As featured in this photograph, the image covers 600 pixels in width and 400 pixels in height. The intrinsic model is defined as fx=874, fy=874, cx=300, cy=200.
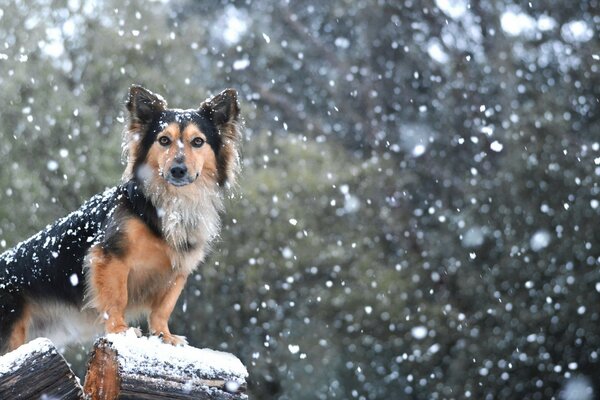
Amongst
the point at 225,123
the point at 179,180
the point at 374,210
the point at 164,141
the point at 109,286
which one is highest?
the point at 225,123

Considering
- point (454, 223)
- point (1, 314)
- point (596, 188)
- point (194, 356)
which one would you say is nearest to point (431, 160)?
point (454, 223)

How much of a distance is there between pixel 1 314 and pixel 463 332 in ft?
27.7

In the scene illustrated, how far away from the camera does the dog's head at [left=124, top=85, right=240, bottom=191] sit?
16.1ft

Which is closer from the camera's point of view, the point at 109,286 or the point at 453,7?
the point at 109,286

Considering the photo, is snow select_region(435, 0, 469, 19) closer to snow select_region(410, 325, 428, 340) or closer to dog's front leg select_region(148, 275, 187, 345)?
snow select_region(410, 325, 428, 340)

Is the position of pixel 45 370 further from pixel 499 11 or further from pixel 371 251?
pixel 499 11

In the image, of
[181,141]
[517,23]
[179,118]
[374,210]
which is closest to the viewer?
[181,141]

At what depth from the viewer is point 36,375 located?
9.93ft

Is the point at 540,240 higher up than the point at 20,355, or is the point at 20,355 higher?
the point at 20,355

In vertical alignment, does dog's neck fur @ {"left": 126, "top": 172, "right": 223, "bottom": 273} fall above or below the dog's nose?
below

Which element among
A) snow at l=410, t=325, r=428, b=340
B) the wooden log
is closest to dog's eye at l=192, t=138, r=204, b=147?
the wooden log

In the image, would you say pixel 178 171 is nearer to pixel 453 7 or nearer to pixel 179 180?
pixel 179 180

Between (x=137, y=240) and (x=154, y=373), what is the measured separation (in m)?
1.66

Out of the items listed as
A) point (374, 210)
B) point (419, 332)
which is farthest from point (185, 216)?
point (374, 210)
